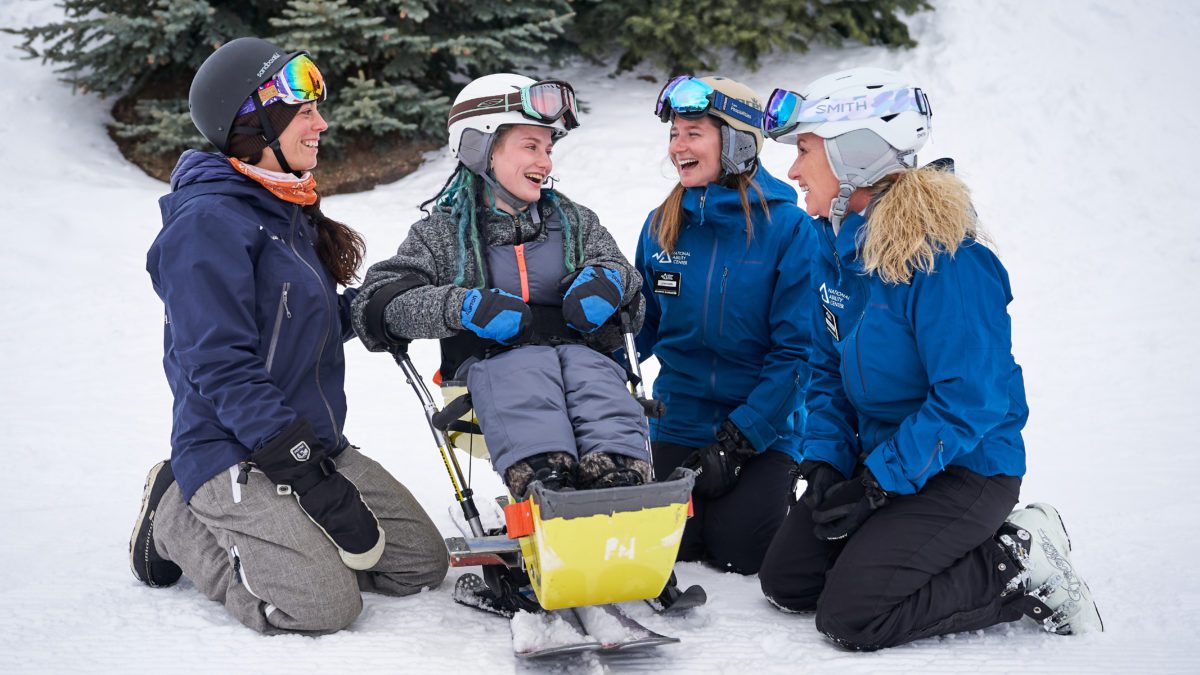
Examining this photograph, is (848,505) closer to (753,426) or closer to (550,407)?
(753,426)

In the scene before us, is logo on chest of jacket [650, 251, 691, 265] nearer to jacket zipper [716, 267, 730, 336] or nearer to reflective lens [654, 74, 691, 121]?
jacket zipper [716, 267, 730, 336]

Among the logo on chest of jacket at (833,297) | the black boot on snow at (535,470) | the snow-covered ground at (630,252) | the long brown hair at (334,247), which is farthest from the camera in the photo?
the long brown hair at (334,247)

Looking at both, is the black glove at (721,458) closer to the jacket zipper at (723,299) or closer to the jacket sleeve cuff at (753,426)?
the jacket sleeve cuff at (753,426)

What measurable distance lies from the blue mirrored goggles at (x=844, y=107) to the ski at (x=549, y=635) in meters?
1.91

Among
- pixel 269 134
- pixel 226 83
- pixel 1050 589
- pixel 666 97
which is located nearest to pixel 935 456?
pixel 1050 589

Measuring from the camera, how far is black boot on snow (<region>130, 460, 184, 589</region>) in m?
3.72

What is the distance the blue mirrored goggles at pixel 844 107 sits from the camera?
11.2 feet

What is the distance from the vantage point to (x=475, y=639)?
3.33 m

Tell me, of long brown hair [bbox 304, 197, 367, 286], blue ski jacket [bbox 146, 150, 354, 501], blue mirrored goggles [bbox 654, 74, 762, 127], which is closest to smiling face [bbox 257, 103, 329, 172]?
blue ski jacket [bbox 146, 150, 354, 501]

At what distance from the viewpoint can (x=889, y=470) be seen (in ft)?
11.0

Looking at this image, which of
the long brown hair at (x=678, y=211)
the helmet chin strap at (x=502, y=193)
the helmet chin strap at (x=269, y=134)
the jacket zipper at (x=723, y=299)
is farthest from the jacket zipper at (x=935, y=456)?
the helmet chin strap at (x=269, y=134)

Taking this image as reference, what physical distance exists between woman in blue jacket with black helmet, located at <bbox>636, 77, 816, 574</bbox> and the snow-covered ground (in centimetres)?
34

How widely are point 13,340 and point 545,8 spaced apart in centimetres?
517

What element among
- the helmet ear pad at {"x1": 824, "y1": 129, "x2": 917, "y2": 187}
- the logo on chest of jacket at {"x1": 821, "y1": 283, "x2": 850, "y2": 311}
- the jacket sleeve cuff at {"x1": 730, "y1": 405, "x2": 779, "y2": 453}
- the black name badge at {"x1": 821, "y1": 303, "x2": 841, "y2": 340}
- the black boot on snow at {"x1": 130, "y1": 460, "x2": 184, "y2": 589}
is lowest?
the black boot on snow at {"x1": 130, "y1": 460, "x2": 184, "y2": 589}
